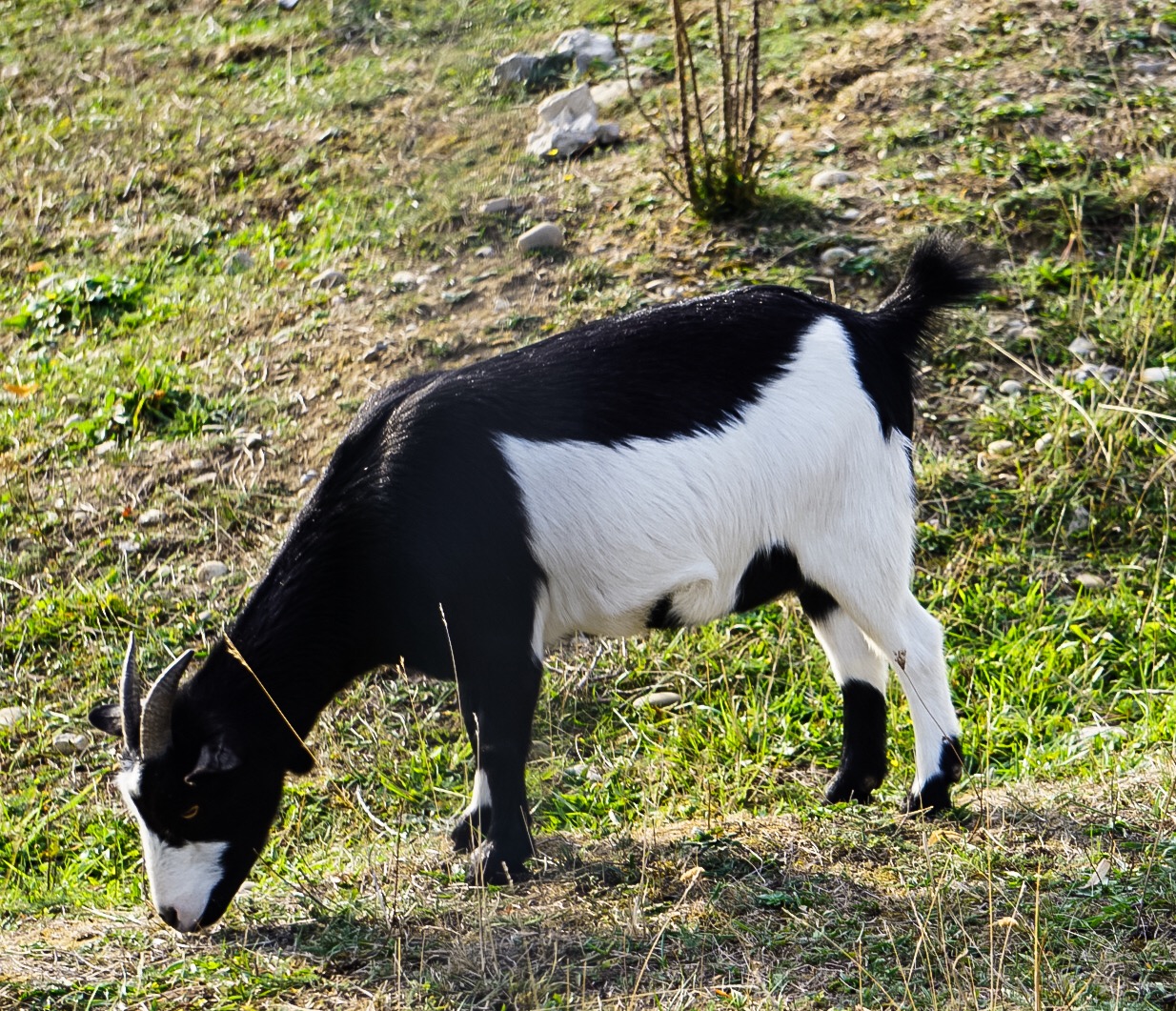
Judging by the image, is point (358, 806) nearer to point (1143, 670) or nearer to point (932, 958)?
point (932, 958)

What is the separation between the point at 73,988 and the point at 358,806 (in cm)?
136

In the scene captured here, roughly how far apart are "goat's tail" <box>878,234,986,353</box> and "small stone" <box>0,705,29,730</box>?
3.36 m

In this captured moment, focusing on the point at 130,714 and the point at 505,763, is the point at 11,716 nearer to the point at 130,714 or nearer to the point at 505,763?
the point at 130,714

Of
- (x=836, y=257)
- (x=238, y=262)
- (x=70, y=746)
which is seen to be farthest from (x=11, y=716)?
(x=836, y=257)

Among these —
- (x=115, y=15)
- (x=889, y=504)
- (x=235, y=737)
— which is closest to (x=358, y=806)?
(x=235, y=737)

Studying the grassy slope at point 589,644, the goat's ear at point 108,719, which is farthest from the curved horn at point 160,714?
the grassy slope at point 589,644

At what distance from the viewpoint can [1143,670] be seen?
180 inches

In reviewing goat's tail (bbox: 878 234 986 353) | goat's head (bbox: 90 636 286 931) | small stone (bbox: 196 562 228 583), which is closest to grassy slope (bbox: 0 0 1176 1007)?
small stone (bbox: 196 562 228 583)

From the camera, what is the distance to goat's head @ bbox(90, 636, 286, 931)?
3.28m

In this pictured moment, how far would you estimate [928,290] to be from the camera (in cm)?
411

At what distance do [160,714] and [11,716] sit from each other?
2.05 meters

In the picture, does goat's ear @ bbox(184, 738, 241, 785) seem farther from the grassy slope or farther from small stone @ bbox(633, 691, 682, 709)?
small stone @ bbox(633, 691, 682, 709)

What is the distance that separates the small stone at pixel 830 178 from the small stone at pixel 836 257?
0.67 m

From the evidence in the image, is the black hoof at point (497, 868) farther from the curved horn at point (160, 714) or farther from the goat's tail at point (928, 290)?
the goat's tail at point (928, 290)
